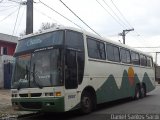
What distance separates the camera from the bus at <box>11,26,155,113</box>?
1162cm

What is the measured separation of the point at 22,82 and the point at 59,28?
243 centimetres

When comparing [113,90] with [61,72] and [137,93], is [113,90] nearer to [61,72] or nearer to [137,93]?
[137,93]

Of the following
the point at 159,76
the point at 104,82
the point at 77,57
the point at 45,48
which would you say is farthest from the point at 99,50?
the point at 159,76

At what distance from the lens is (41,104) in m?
11.7

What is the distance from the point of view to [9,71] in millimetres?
26516

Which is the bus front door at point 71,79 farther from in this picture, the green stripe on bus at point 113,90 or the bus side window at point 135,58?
the bus side window at point 135,58

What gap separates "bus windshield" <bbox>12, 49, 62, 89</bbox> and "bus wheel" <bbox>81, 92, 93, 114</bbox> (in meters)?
1.92

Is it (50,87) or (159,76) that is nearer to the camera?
(50,87)

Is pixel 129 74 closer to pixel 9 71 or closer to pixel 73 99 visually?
pixel 73 99

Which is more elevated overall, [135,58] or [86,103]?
[135,58]

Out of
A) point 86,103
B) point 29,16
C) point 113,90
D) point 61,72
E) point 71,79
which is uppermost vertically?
point 29,16

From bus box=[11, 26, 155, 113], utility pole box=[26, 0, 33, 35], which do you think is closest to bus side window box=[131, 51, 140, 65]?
bus box=[11, 26, 155, 113]

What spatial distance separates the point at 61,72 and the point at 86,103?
7.78ft

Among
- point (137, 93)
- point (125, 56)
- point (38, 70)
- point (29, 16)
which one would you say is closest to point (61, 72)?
point (38, 70)
